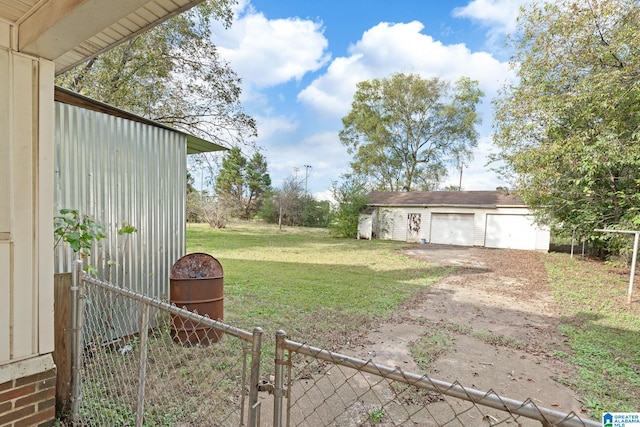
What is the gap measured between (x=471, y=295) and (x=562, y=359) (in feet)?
10.2

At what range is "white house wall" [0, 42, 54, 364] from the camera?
5.64 feet

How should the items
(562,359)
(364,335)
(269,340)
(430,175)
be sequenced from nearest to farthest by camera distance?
(562,359) → (269,340) → (364,335) → (430,175)

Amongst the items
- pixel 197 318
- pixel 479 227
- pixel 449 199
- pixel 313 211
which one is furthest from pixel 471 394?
pixel 313 211

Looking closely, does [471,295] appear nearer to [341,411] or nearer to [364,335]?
[364,335]

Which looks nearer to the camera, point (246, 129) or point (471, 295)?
point (471, 295)

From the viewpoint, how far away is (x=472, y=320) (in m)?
5.25

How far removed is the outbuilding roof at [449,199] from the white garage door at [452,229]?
2.57ft

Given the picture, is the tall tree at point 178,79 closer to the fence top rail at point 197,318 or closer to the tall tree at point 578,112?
the fence top rail at point 197,318

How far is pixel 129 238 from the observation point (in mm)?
3951

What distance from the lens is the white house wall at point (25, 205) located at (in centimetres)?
172

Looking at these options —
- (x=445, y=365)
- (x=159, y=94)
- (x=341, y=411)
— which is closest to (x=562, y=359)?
(x=445, y=365)

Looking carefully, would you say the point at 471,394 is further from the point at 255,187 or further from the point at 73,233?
→ the point at 255,187

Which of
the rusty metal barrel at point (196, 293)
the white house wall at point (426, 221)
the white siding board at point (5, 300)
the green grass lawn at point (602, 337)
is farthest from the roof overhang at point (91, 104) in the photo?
the white house wall at point (426, 221)

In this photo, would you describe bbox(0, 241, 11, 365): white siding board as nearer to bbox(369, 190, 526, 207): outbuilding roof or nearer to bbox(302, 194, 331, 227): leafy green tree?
bbox(369, 190, 526, 207): outbuilding roof
